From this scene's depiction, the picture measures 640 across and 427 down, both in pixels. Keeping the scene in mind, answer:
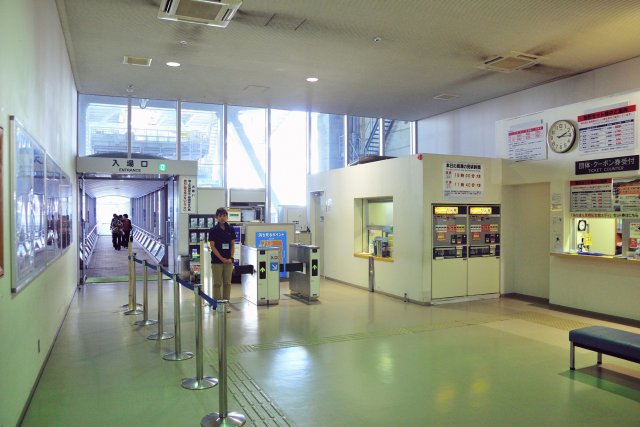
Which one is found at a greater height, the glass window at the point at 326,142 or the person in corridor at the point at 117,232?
the glass window at the point at 326,142

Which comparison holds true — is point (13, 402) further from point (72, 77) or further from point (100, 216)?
point (100, 216)

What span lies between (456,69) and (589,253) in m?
3.75

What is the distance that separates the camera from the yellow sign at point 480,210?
8.23 m

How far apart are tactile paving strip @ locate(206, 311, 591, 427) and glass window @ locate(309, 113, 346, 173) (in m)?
6.78

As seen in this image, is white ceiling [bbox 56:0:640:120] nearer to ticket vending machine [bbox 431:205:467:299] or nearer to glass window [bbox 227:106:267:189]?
glass window [bbox 227:106:267:189]

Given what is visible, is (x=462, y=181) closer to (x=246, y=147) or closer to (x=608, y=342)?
(x=608, y=342)

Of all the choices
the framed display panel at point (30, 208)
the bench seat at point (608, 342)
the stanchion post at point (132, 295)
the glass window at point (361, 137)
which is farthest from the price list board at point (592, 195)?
the framed display panel at point (30, 208)

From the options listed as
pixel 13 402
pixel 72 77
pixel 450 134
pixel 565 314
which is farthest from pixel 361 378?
pixel 450 134

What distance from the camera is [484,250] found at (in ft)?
27.4

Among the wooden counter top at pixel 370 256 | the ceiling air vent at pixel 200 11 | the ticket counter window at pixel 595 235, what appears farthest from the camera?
the wooden counter top at pixel 370 256

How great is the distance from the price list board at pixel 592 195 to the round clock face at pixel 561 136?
580 mm

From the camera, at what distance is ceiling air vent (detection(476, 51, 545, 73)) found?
292 inches

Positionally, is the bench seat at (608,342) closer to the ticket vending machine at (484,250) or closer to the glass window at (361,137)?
the ticket vending machine at (484,250)

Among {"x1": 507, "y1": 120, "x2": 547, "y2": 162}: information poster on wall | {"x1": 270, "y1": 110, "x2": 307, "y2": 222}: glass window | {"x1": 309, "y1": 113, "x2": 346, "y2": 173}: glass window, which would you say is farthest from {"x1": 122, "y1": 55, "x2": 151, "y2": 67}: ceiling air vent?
{"x1": 507, "y1": 120, "x2": 547, "y2": 162}: information poster on wall
